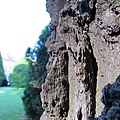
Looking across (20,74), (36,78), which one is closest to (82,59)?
(36,78)

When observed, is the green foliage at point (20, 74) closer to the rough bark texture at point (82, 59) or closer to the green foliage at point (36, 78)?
the green foliage at point (36, 78)

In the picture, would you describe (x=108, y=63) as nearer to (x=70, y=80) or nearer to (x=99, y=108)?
(x=99, y=108)

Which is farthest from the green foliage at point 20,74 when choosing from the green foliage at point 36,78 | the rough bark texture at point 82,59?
the rough bark texture at point 82,59

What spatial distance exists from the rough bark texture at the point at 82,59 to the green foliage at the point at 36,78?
18.3 feet

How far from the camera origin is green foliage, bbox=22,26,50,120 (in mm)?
9758

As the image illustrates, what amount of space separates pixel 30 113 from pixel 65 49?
271 inches

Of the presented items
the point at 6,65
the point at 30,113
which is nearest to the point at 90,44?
the point at 30,113

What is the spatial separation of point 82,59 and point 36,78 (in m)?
7.06

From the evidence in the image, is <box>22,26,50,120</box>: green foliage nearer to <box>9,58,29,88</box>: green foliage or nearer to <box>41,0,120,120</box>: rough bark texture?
<box>9,58,29,88</box>: green foliage

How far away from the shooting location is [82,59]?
3.32 m

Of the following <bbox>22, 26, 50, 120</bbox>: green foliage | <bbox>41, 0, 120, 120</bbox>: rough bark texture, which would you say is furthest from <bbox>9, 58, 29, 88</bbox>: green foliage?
<bbox>41, 0, 120, 120</bbox>: rough bark texture

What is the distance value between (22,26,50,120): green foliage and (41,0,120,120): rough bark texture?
5.57 meters

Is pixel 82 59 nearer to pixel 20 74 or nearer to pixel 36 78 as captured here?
pixel 36 78

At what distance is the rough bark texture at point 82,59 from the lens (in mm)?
2961
